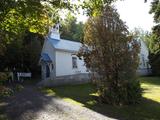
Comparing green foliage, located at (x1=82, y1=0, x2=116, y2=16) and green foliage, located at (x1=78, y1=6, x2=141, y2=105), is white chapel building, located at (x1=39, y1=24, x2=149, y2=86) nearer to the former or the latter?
green foliage, located at (x1=78, y1=6, x2=141, y2=105)

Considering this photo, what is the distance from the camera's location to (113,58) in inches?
815

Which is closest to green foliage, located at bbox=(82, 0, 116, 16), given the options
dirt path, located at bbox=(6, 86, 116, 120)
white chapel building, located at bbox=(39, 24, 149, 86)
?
dirt path, located at bbox=(6, 86, 116, 120)

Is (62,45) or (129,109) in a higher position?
(62,45)

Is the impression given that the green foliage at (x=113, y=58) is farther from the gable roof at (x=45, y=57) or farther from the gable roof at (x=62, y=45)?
the gable roof at (x=45, y=57)

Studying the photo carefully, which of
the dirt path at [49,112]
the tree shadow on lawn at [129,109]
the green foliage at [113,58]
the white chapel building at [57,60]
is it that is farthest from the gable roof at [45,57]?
the dirt path at [49,112]

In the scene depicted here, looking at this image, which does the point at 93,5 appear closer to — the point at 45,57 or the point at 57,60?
the point at 57,60

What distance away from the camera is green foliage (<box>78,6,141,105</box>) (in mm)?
20266

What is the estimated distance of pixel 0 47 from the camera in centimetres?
971

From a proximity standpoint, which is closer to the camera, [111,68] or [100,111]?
[100,111]

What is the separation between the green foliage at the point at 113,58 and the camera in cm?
2027

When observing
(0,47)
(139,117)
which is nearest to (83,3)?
(0,47)

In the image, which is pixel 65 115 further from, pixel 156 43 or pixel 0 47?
pixel 156 43

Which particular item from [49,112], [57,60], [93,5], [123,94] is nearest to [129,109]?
[123,94]

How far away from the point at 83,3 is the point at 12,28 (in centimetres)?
307
